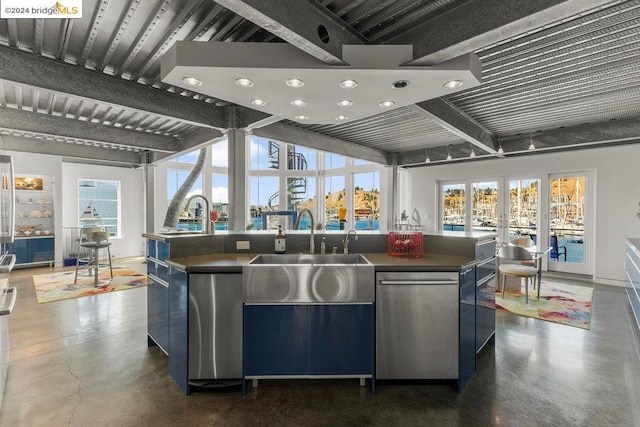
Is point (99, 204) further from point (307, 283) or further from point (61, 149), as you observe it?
point (307, 283)

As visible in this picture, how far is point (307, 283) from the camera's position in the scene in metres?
2.27

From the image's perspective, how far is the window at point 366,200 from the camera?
417 inches

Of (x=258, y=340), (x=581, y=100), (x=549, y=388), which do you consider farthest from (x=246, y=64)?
(x=581, y=100)

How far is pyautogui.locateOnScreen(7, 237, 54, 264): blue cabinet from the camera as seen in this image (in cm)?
698

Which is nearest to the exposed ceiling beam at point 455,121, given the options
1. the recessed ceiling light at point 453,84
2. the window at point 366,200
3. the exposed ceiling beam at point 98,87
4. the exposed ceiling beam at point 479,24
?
the recessed ceiling light at point 453,84

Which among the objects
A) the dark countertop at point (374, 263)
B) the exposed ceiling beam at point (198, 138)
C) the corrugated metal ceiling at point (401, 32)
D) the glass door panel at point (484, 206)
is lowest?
the dark countertop at point (374, 263)

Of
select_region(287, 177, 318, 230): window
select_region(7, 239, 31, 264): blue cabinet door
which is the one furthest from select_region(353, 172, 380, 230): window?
select_region(7, 239, 31, 264): blue cabinet door

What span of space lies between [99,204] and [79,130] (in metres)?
3.99

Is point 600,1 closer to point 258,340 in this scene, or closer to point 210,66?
point 210,66

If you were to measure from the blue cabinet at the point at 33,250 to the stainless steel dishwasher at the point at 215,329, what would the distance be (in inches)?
292

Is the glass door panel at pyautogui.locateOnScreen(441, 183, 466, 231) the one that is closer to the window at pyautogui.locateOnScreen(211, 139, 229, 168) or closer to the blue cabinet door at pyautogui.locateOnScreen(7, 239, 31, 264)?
the window at pyautogui.locateOnScreen(211, 139, 229, 168)

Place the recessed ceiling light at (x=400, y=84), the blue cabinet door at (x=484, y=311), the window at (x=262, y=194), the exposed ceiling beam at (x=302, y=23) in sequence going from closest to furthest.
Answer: the exposed ceiling beam at (x=302, y=23) < the recessed ceiling light at (x=400, y=84) < the blue cabinet door at (x=484, y=311) < the window at (x=262, y=194)

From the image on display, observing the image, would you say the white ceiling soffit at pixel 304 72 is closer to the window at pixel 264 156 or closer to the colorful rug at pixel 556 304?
the colorful rug at pixel 556 304

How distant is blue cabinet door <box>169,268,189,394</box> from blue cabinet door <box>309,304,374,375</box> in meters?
0.94
